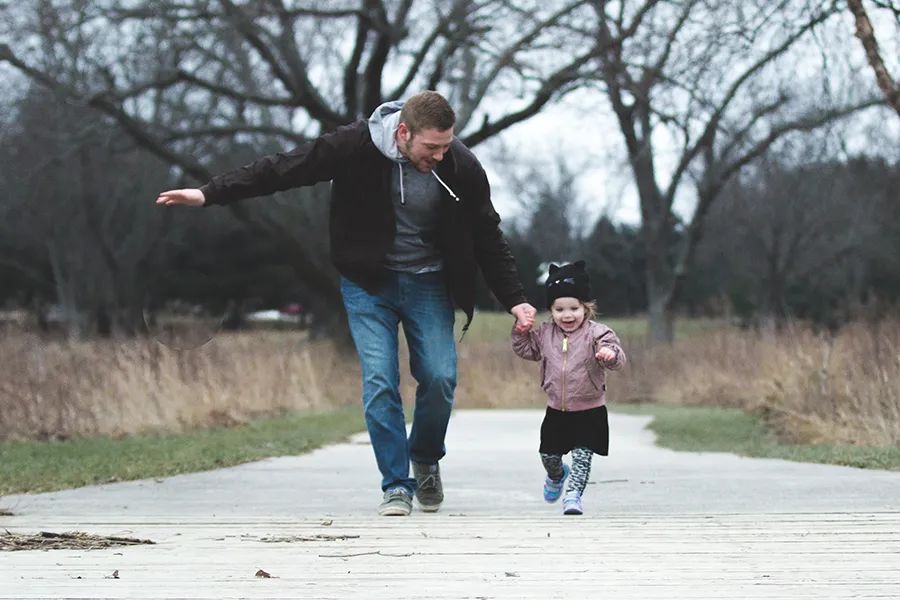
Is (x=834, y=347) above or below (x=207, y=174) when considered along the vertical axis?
below

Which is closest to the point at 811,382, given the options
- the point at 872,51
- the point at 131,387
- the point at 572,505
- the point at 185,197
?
the point at 872,51

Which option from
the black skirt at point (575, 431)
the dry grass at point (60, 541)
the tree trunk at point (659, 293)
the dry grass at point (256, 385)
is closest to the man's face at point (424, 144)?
the black skirt at point (575, 431)

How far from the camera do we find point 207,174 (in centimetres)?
2780

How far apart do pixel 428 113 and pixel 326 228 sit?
2658 cm

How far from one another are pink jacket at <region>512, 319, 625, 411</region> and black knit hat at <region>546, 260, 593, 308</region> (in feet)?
0.48

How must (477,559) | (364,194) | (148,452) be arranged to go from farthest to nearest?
(148,452) → (364,194) → (477,559)

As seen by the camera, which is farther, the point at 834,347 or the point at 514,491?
the point at 834,347

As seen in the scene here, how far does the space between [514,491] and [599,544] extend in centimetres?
284

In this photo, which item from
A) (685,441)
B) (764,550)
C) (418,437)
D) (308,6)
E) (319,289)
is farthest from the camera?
(319,289)

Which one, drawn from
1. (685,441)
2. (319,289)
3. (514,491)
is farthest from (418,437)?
(319,289)

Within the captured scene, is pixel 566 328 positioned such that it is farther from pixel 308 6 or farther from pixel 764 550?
pixel 308 6

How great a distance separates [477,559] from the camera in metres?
4.77

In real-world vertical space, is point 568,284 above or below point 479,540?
above

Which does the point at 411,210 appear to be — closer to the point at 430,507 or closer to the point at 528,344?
the point at 528,344
